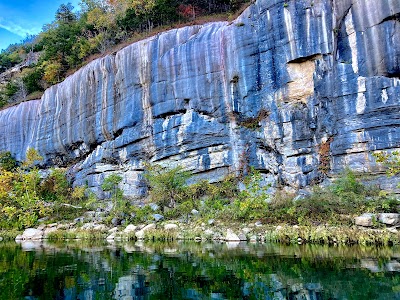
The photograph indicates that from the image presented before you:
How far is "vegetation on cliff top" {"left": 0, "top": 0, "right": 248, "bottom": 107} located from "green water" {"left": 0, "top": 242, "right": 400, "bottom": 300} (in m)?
23.5

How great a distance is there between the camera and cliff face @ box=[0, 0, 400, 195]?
19.3m

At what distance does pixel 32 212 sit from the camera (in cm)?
2448

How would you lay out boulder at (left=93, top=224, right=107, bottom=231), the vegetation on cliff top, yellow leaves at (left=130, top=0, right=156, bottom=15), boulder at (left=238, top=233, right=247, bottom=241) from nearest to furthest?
boulder at (left=238, top=233, right=247, bottom=241), boulder at (left=93, top=224, right=107, bottom=231), yellow leaves at (left=130, top=0, right=156, bottom=15), the vegetation on cliff top

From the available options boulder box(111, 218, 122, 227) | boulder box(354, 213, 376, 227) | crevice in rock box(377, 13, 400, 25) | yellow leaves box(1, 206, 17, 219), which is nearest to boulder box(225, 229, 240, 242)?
boulder box(354, 213, 376, 227)

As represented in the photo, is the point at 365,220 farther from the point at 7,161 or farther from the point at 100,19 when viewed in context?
the point at 7,161

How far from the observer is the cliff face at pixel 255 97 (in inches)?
758

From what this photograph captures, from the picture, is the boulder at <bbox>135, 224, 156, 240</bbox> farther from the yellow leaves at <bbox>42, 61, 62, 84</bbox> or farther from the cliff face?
the yellow leaves at <bbox>42, 61, 62, 84</bbox>

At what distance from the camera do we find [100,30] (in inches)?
1519

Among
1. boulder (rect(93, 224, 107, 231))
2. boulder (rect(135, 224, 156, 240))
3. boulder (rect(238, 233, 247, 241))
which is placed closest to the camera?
boulder (rect(238, 233, 247, 241))

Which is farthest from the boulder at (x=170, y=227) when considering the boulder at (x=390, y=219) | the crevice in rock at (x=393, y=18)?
the crevice in rock at (x=393, y=18)

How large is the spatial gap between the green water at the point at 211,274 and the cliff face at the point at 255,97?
8477mm

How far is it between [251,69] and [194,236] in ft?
37.4

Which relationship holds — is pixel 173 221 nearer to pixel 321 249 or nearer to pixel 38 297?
pixel 321 249

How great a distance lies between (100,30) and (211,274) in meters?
34.9
